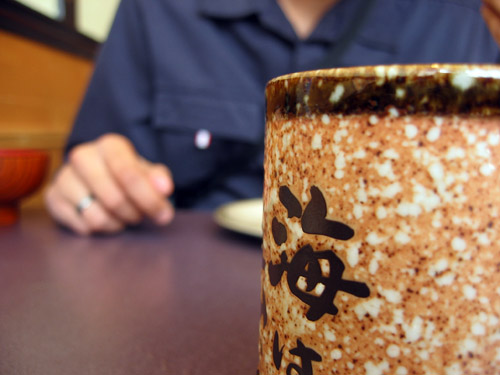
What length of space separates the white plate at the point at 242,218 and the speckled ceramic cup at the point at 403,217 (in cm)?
35

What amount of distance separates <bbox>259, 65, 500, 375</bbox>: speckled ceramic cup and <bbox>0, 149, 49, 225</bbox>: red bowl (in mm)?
525

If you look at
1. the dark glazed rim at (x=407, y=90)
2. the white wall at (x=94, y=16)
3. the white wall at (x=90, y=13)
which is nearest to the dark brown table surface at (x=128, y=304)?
the dark glazed rim at (x=407, y=90)

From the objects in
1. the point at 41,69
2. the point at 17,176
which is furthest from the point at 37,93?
the point at 17,176

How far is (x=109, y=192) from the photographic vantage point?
0.59m

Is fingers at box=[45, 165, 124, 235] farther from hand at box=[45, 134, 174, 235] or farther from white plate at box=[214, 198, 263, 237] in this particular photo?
white plate at box=[214, 198, 263, 237]

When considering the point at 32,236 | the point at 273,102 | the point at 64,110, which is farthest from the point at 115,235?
the point at 64,110

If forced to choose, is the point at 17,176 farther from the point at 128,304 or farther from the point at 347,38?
the point at 347,38

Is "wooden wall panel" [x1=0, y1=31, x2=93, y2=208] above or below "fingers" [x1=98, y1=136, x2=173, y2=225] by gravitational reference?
above

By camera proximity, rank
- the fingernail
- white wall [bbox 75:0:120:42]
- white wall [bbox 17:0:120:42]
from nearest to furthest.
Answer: the fingernail < white wall [bbox 17:0:120:42] < white wall [bbox 75:0:120:42]

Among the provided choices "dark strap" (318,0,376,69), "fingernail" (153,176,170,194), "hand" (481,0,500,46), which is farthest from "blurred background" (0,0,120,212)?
"hand" (481,0,500,46)

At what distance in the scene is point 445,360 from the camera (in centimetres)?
14

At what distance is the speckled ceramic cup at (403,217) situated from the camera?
131 mm

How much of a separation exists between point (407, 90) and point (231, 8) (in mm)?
825

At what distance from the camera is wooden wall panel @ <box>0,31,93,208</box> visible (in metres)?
1.20
